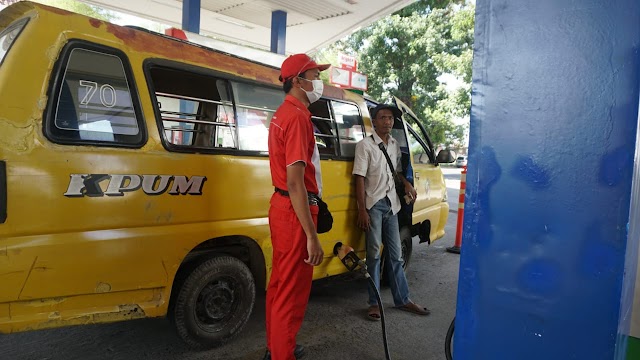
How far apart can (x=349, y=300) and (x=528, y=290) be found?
3.29 m

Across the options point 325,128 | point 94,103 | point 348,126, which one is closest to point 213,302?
point 94,103

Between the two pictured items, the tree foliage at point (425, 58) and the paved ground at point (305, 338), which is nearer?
the paved ground at point (305, 338)

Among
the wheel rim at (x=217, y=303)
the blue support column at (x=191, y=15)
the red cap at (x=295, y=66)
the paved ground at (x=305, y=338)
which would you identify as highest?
the blue support column at (x=191, y=15)

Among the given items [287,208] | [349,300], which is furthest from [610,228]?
[349,300]

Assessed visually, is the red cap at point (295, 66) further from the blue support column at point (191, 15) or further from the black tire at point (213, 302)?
the blue support column at point (191, 15)

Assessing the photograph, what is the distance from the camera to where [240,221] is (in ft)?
9.62

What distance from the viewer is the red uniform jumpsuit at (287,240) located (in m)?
2.36

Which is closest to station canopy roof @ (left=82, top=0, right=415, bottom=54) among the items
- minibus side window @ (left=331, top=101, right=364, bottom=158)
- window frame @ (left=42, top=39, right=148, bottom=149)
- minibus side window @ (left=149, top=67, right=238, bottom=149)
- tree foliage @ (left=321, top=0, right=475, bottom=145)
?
minibus side window @ (left=331, top=101, right=364, bottom=158)

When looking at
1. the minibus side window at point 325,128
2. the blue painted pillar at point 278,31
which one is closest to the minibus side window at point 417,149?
the minibus side window at point 325,128

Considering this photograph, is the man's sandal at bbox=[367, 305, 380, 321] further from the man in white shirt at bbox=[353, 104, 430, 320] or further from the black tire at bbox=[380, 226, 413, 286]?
the black tire at bbox=[380, 226, 413, 286]

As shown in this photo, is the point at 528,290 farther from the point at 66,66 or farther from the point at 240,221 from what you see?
the point at 66,66

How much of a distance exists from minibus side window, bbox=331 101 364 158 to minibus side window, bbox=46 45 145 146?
1.92 m

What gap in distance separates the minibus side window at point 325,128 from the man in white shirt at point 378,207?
24cm

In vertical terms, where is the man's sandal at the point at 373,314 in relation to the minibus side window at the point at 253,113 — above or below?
below
